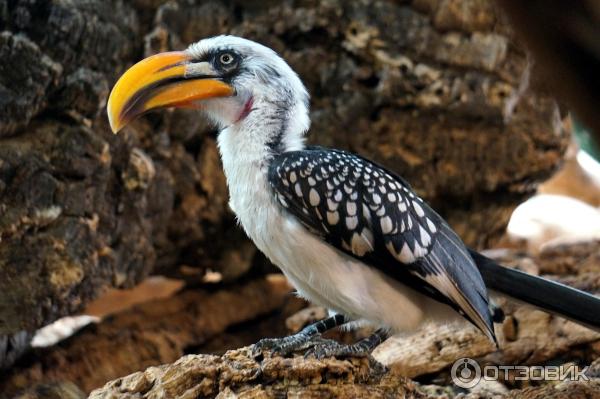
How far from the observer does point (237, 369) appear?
2.22 m

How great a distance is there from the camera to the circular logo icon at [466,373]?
290 cm

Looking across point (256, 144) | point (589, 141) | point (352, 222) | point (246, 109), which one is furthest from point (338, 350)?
point (589, 141)

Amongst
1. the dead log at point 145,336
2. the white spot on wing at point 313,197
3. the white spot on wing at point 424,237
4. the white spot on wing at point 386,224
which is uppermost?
the white spot on wing at point 313,197

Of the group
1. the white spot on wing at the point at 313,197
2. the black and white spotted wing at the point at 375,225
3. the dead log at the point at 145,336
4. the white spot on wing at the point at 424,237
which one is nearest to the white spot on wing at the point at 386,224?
the black and white spotted wing at the point at 375,225

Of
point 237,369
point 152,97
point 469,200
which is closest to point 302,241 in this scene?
point 237,369

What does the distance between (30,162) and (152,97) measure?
768 mm

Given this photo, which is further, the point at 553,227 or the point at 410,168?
the point at 553,227

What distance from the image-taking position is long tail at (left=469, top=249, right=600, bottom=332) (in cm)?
246

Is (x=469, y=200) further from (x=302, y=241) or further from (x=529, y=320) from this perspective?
(x=302, y=241)

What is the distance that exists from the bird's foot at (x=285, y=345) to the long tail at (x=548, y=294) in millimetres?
651

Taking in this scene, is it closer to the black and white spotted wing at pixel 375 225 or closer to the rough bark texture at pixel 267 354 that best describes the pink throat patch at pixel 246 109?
the black and white spotted wing at pixel 375 225
